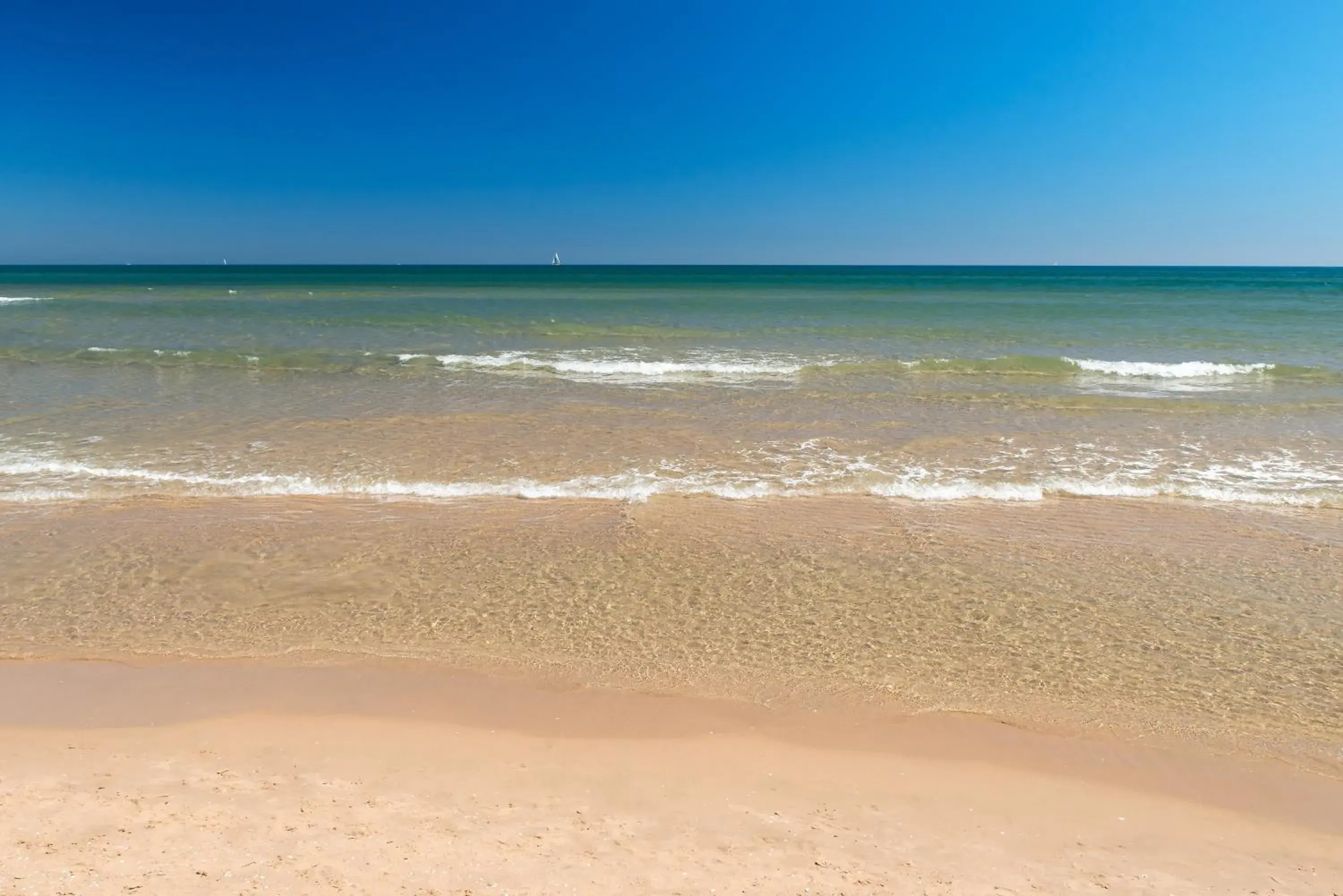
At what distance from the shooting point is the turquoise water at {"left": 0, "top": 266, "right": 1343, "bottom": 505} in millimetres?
9039

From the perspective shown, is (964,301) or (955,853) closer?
(955,853)

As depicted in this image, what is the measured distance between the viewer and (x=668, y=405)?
45.2ft

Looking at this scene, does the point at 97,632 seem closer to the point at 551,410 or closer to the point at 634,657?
the point at 634,657

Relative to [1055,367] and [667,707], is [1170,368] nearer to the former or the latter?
[1055,367]

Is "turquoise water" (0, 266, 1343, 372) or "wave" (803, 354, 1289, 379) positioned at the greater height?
"turquoise water" (0, 266, 1343, 372)

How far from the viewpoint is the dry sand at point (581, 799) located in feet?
9.95

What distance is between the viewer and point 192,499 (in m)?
8.12

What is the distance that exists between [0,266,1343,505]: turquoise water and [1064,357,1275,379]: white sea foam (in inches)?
4.7

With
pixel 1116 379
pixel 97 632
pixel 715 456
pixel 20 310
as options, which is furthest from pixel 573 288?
pixel 97 632

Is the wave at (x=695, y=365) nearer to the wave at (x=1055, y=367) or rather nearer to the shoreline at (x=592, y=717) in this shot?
the wave at (x=1055, y=367)

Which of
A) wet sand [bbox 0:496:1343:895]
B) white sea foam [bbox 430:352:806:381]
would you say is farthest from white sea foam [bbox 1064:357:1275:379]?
wet sand [bbox 0:496:1343:895]

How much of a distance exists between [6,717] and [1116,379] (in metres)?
19.1

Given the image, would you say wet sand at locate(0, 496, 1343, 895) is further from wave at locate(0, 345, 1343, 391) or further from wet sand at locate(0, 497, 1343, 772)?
wave at locate(0, 345, 1343, 391)

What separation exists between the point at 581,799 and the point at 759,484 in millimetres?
5576
